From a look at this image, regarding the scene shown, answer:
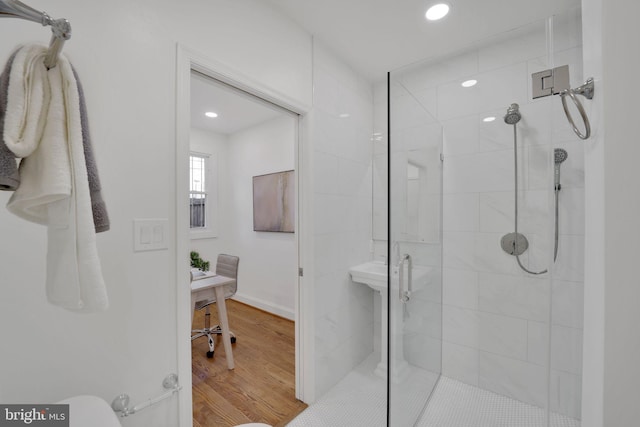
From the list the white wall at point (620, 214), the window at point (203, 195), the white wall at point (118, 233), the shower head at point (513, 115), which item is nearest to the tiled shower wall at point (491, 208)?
the shower head at point (513, 115)

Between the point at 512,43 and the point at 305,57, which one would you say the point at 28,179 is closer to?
the point at 305,57

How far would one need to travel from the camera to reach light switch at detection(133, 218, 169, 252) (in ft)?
3.43

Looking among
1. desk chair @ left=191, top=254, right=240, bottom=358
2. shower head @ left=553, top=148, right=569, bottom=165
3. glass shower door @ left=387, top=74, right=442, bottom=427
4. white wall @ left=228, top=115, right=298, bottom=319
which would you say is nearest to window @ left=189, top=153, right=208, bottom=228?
white wall @ left=228, top=115, right=298, bottom=319

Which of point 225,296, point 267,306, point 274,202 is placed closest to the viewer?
point 225,296

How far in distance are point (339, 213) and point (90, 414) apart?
169 cm

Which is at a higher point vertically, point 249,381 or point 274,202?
point 274,202

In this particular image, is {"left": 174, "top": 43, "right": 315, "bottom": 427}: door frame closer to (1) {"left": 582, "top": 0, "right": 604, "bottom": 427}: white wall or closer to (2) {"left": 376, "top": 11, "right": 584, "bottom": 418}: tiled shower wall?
(2) {"left": 376, "top": 11, "right": 584, "bottom": 418}: tiled shower wall

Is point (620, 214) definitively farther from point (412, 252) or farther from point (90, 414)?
point (90, 414)

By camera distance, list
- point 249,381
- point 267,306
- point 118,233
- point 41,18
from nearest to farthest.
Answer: point 41,18 < point 118,233 < point 249,381 < point 267,306

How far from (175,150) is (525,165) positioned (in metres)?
2.05

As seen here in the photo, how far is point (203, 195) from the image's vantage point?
404 centimetres

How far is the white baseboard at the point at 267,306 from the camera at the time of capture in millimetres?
3381

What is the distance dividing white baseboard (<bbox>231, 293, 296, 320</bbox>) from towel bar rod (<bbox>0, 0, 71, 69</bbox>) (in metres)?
3.05

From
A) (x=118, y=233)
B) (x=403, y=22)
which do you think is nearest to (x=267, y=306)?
(x=118, y=233)
